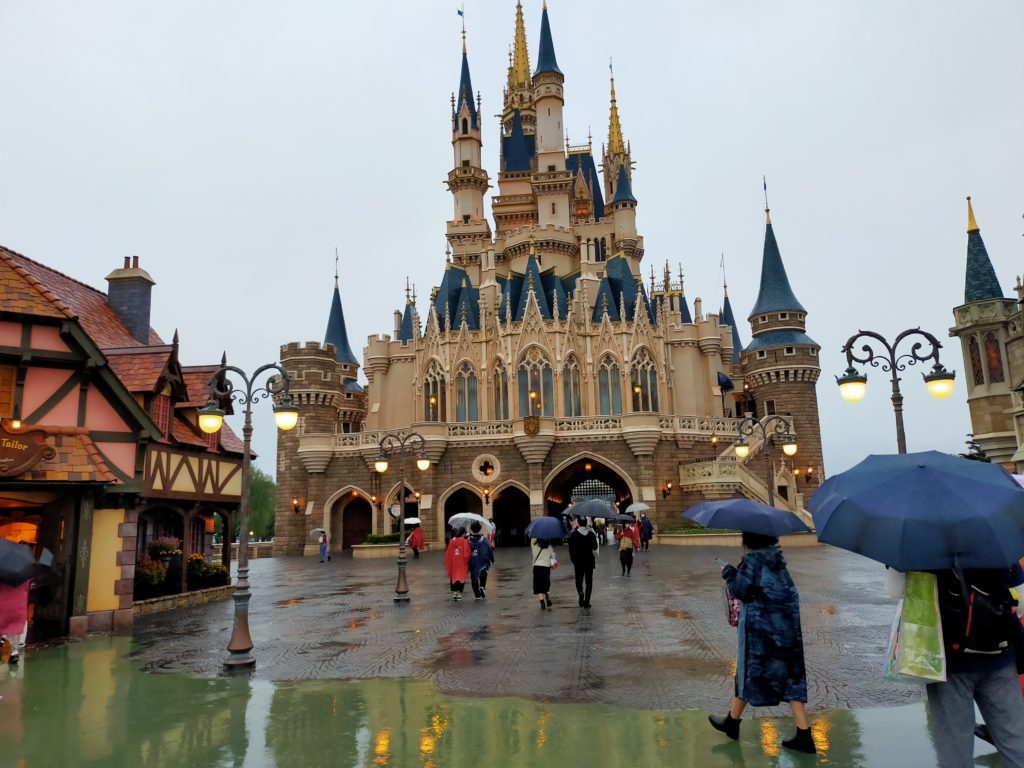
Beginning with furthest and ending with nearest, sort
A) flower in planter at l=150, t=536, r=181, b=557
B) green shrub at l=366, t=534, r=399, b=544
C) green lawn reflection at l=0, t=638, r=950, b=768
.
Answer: green shrub at l=366, t=534, r=399, b=544
flower in planter at l=150, t=536, r=181, b=557
green lawn reflection at l=0, t=638, r=950, b=768

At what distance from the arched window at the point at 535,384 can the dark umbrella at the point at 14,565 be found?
112 ft

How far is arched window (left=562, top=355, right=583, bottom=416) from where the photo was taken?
4259 centimetres

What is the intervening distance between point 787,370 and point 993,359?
11.0 meters

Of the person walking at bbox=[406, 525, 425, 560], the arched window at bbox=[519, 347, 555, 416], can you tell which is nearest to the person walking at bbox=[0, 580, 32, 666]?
the person walking at bbox=[406, 525, 425, 560]

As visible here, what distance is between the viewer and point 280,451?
48781 millimetres

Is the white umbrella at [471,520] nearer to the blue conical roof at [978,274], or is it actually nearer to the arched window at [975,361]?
the arched window at [975,361]

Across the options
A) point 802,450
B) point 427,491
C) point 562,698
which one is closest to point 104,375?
point 562,698

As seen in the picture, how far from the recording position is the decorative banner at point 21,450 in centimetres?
1228

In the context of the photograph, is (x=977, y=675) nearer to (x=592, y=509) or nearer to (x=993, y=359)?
(x=592, y=509)

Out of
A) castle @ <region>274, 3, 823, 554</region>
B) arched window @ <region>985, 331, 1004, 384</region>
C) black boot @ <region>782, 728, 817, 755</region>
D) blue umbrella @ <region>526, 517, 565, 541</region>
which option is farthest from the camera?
arched window @ <region>985, 331, 1004, 384</region>

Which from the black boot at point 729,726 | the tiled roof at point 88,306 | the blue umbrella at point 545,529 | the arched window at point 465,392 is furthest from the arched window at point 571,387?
the black boot at point 729,726

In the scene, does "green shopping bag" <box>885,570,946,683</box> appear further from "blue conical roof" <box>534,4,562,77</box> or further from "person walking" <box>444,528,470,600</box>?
"blue conical roof" <box>534,4,562,77</box>

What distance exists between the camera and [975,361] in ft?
137

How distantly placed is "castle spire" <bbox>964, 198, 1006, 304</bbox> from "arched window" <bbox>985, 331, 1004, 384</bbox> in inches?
91.7
